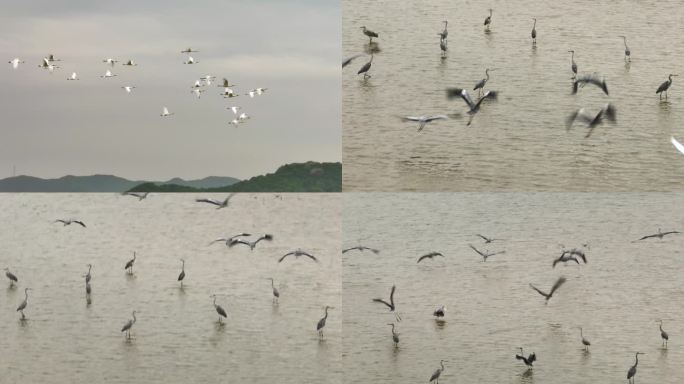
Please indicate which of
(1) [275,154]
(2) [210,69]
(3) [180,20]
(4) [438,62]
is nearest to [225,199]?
(1) [275,154]

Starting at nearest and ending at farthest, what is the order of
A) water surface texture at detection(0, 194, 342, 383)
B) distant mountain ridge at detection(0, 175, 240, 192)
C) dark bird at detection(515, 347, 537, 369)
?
1. dark bird at detection(515, 347, 537, 369)
2. water surface texture at detection(0, 194, 342, 383)
3. distant mountain ridge at detection(0, 175, 240, 192)

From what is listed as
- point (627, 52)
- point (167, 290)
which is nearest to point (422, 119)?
point (627, 52)

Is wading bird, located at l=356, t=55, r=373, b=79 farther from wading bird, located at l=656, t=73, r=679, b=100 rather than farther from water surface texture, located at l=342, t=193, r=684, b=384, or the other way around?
wading bird, located at l=656, t=73, r=679, b=100

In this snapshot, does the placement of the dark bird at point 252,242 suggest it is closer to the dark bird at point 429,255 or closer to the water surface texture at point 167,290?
the water surface texture at point 167,290

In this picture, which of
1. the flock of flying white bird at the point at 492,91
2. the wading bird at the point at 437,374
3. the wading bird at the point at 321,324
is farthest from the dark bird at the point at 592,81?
the wading bird at the point at 321,324

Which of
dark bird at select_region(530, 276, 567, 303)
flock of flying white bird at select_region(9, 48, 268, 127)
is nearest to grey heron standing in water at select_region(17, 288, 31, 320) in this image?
flock of flying white bird at select_region(9, 48, 268, 127)

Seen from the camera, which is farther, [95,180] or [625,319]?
[95,180]

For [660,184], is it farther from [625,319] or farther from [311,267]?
[311,267]
